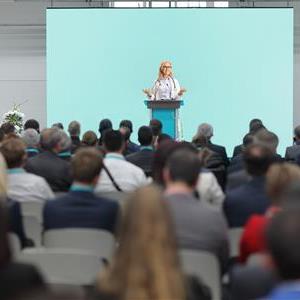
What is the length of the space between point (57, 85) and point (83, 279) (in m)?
13.2

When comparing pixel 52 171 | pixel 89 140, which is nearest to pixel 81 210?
pixel 52 171

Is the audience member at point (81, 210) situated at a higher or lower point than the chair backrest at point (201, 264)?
higher

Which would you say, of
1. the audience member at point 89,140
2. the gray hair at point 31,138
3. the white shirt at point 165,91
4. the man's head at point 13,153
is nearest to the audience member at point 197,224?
the man's head at point 13,153

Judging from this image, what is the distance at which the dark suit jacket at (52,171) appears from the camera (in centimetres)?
575

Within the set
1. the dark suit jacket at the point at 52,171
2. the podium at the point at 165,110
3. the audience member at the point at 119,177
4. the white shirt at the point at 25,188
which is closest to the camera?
the white shirt at the point at 25,188

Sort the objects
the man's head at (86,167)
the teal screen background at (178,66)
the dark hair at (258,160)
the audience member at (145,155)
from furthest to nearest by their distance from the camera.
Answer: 1. the teal screen background at (178,66)
2. the audience member at (145,155)
3. the dark hair at (258,160)
4. the man's head at (86,167)

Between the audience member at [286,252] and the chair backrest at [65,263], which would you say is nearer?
the audience member at [286,252]

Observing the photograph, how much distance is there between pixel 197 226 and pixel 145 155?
12.0 feet

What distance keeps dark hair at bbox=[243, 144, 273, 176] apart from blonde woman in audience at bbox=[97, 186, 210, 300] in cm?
218

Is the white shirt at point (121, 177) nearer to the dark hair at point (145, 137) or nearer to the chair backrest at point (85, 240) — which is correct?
the dark hair at point (145, 137)

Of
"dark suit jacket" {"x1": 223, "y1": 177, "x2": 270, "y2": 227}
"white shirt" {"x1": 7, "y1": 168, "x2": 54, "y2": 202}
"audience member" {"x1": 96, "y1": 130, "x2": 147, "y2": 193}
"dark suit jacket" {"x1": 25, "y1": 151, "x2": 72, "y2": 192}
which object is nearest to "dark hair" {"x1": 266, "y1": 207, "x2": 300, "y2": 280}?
"dark suit jacket" {"x1": 223, "y1": 177, "x2": 270, "y2": 227}

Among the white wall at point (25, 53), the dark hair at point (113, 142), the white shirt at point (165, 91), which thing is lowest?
the dark hair at point (113, 142)

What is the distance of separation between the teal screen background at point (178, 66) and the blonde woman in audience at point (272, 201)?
1244 cm

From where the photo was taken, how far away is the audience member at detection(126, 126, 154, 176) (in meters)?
6.84
